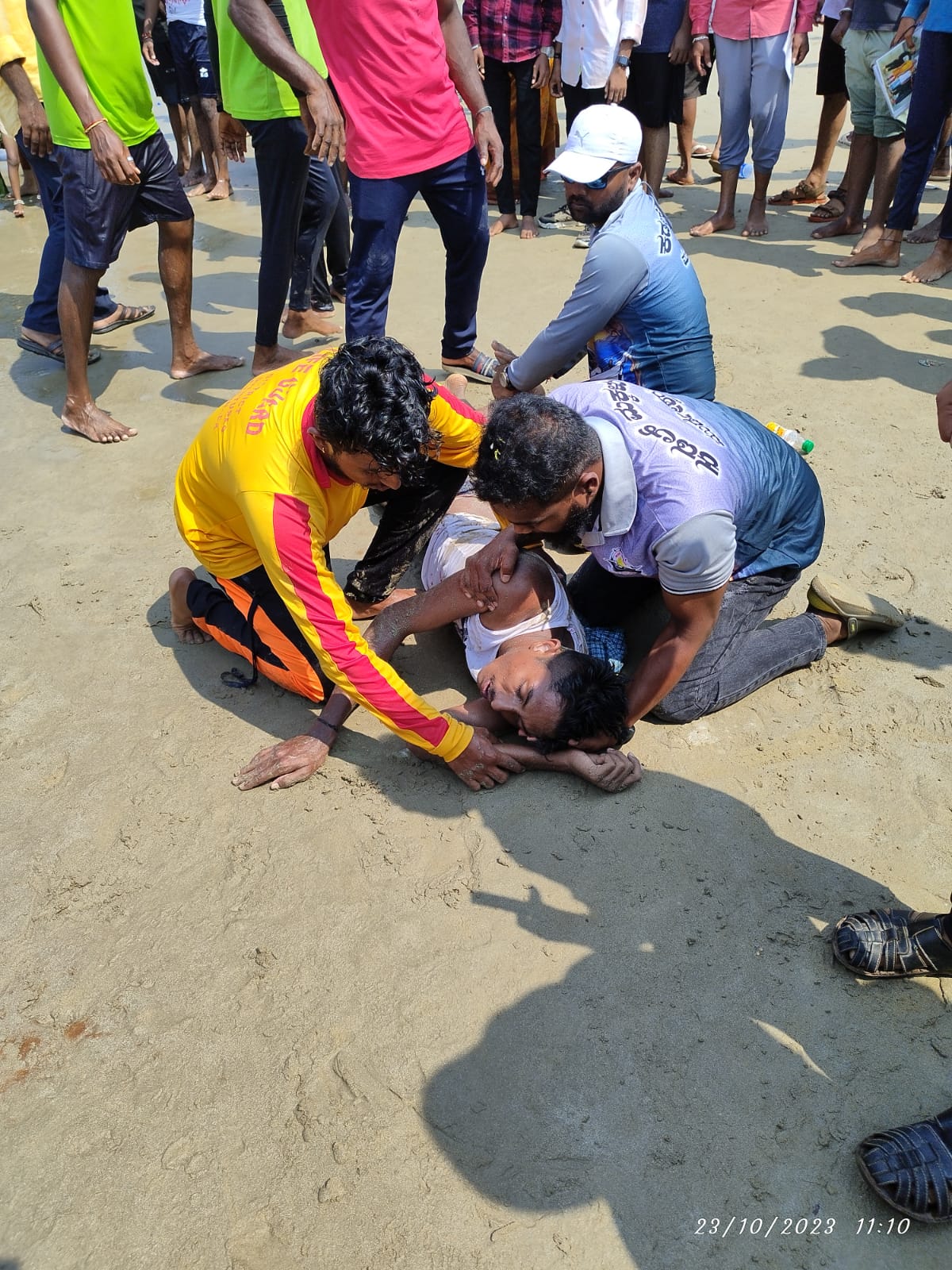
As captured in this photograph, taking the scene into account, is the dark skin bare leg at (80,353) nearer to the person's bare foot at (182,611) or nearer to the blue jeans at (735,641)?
the person's bare foot at (182,611)

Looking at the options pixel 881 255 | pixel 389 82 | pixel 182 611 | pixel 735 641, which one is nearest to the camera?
pixel 735 641

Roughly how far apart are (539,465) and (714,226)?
4.48 m

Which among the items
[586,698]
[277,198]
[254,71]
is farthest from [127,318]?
[586,698]

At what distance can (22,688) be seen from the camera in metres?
2.94

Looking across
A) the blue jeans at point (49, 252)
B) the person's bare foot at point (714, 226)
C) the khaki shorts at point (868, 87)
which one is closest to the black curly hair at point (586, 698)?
the blue jeans at point (49, 252)

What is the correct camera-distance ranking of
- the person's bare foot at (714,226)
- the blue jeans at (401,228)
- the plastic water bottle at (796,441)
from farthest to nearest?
1. the person's bare foot at (714,226)
2. the blue jeans at (401,228)
3. the plastic water bottle at (796,441)

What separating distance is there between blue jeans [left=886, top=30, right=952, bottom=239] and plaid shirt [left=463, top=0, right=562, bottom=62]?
2.22 metres

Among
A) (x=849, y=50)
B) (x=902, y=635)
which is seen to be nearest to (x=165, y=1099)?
(x=902, y=635)

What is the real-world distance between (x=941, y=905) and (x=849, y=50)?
502 centimetres

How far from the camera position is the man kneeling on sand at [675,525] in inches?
88.7

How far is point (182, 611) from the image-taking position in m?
3.05

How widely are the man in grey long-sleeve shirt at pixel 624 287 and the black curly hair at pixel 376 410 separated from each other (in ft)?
3.25
